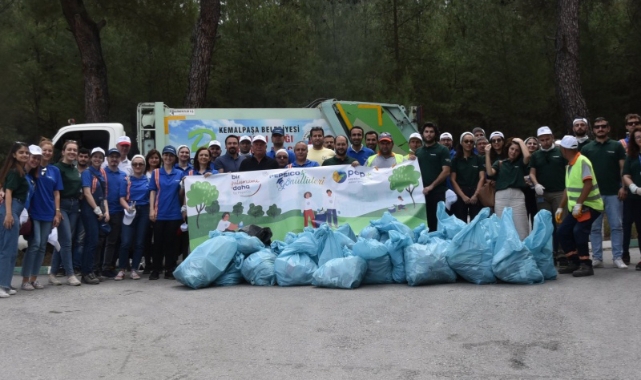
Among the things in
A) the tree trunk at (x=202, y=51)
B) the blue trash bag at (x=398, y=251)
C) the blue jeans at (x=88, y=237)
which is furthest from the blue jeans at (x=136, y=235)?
the tree trunk at (x=202, y=51)

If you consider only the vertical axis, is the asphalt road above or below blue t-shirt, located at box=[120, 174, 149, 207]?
below

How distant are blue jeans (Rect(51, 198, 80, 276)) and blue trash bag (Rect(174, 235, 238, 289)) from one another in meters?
1.59

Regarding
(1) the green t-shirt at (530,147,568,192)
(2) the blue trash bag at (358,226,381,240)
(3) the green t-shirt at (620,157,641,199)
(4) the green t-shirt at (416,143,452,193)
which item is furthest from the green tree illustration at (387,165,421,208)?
(3) the green t-shirt at (620,157,641,199)

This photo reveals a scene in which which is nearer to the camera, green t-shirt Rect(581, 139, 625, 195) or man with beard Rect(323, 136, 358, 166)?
green t-shirt Rect(581, 139, 625, 195)

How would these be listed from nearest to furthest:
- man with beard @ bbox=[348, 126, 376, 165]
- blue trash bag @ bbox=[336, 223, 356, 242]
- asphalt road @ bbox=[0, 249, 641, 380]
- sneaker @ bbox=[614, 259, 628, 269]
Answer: asphalt road @ bbox=[0, 249, 641, 380], blue trash bag @ bbox=[336, 223, 356, 242], sneaker @ bbox=[614, 259, 628, 269], man with beard @ bbox=[348, 126, 376, 165]

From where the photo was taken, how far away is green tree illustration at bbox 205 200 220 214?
11695mm

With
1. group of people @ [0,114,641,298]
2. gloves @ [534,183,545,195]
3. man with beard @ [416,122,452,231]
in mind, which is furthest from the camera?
man with beard @ [416,122,452,231]

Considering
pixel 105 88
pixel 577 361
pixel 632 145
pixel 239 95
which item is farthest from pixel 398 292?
pixel 239 95

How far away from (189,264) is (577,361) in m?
5.01

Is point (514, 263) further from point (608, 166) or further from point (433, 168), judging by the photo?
point (433, 168)

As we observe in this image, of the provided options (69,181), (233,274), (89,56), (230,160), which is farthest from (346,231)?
(89,56)

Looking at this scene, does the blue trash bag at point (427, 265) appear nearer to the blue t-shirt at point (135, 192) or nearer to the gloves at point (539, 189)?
the gloves at point (539, 189)

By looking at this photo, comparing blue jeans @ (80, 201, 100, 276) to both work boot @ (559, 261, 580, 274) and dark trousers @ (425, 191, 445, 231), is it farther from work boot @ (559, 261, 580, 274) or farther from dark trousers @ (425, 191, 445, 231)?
work boot @ (559, 261, 580, 274)

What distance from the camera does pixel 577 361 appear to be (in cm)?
650
